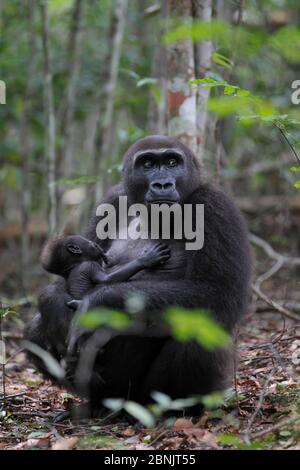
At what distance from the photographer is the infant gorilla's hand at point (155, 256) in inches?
225

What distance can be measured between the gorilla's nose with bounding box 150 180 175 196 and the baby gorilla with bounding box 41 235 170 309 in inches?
17.7

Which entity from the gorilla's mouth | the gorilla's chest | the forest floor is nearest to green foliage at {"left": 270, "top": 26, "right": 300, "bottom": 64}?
the gorilla's mouth

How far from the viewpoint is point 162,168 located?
5.97 m

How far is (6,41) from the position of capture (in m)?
12.7

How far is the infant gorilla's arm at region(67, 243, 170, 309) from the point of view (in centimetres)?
570

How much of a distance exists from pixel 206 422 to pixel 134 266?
1.34m

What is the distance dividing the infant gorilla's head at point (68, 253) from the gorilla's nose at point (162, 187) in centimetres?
76

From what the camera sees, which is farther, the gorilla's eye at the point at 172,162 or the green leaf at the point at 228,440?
the gorilla's eye at the point at 172,162

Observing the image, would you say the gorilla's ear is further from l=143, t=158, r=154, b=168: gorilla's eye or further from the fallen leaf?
the fallen leaf

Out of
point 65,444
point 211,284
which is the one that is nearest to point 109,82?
point 211,284

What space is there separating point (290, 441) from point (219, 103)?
2.20m

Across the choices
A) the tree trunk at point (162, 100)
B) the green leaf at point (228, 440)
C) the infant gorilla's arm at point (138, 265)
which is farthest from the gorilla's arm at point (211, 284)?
the tree trunk at point (162, 100)

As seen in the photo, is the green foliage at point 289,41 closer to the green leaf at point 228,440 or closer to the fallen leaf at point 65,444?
the green leaf at point 228,440
